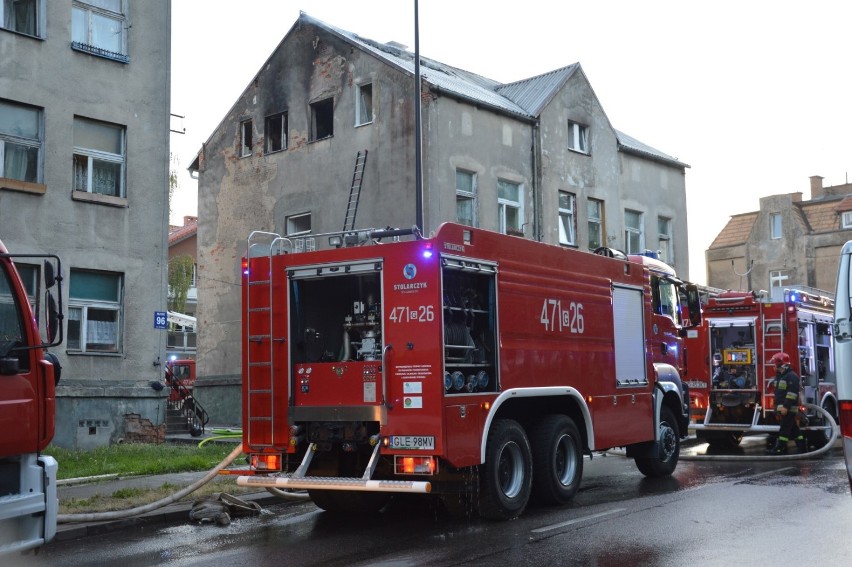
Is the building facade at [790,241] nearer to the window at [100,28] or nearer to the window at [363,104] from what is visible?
the window at [363,104]

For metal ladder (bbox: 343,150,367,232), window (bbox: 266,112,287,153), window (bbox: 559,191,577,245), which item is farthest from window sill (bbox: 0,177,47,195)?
window (bbox: 559,191,577,245)

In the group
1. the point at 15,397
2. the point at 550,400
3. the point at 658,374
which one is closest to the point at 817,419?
the point at 658,374

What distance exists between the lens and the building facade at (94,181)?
1730cm

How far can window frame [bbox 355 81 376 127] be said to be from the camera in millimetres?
25312

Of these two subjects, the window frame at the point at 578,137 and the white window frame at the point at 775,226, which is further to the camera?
the white window frame at the point at 775,226

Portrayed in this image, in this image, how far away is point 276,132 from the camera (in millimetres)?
27969

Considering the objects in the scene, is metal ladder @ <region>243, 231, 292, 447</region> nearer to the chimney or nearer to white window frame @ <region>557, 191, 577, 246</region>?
white window frame @ <region>557, 191, 577, 246</region>

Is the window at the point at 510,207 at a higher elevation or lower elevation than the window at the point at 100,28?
lower

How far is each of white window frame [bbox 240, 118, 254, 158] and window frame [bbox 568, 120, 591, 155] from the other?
31.0 ft

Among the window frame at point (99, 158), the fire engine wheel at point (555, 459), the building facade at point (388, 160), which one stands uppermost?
the building facade at point (388, 160)

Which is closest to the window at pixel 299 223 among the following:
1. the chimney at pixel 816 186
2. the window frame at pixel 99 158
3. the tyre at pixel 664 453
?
the window frame at pixel 99 158

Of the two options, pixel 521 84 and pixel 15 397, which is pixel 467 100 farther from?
pixel 15 397

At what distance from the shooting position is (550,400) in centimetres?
1082

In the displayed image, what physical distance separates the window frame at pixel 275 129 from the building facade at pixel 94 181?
7899mm
